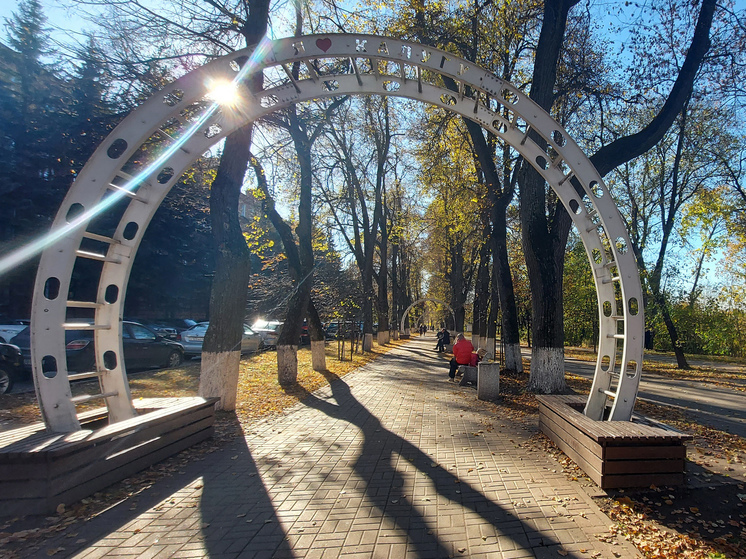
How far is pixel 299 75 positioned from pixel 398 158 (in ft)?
46.1

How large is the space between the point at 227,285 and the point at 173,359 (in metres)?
7.89

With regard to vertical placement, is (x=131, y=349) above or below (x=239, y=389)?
above

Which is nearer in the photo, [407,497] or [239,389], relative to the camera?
[407,497]

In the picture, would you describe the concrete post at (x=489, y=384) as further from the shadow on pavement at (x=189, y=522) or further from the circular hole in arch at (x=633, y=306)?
the shadow on pavement at (x=189, y=522)

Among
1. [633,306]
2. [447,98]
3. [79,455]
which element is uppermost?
[447,98]

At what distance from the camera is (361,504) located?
3.97 m

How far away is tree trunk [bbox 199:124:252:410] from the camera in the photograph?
7.48 meters

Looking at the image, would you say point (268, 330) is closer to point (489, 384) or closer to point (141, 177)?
point (489, 384)

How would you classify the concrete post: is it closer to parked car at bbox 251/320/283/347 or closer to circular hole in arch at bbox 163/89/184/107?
circular hole in arch at bbox 163/89/184/107

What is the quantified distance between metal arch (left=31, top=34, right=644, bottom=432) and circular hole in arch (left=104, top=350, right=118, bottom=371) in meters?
Answer: 0.01

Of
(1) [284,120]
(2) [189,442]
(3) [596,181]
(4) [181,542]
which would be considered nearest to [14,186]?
(1) [284,120]

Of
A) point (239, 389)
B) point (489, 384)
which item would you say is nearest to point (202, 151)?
point (239, 389)

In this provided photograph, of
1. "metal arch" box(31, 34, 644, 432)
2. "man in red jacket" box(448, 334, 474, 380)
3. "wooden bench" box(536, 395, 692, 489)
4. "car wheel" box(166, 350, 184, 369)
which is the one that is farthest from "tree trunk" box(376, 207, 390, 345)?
"wooden bench" box(536, 395, 692, 489)

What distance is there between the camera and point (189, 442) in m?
5.55
